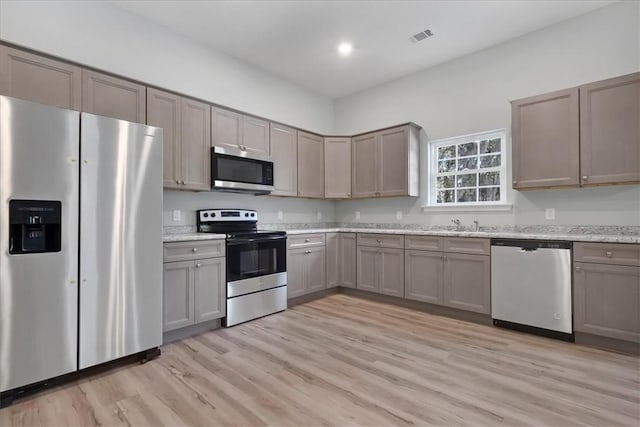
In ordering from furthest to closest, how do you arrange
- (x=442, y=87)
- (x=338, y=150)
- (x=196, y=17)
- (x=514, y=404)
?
1. (x=338, y=150)
2. (x=442, y=87)
3. (x=196, y=17)
4. (x=514, y=404)

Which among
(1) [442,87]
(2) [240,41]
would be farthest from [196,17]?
(1) [442,87]

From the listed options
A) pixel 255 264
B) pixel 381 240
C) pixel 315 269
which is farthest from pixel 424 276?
pixel 255 264

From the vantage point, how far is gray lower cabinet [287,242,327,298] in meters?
3.91

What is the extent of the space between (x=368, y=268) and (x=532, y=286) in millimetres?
1816

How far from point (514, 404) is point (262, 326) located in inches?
86.2

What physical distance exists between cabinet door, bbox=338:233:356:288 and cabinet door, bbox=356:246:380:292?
0.08 metres

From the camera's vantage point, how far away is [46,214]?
6.53ft

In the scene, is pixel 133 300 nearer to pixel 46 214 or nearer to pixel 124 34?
pixel 46 214

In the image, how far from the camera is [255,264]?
3.49m

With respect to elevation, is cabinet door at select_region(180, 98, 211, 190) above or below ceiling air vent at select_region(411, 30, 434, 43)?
below

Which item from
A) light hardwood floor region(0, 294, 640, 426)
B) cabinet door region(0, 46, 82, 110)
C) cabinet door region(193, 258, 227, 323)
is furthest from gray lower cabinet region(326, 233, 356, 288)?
cabinet door region(0, 46, 82, 110)

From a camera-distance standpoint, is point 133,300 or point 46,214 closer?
point 46,214

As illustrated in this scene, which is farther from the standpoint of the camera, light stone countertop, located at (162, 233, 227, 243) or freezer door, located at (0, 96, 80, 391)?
light stone countertop, located at (162, 233, 227, 243)

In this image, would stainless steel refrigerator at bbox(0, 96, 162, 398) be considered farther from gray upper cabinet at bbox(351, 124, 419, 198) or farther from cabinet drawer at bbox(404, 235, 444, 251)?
gray upper cabinet at bbox(351, 124, 419, 198)
